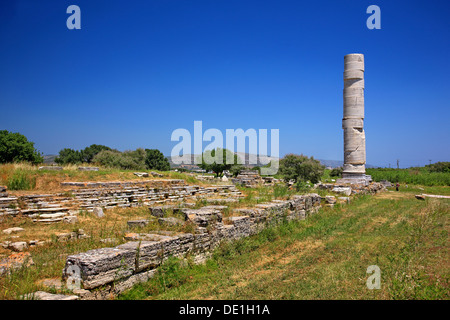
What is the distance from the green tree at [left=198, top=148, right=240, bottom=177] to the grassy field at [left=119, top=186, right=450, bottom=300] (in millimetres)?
38323

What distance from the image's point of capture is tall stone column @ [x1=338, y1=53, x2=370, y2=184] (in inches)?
821

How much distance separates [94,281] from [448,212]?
12.5 metres

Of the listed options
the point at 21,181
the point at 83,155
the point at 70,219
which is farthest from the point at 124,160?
the point at 70,219

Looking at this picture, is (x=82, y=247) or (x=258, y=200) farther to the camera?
(x=258, y=200)

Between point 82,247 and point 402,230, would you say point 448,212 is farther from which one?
point 82,247

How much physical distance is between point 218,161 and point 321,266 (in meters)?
42.2

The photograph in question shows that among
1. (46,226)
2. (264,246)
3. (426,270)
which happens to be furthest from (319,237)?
(46,226)

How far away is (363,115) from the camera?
21016 millimetres

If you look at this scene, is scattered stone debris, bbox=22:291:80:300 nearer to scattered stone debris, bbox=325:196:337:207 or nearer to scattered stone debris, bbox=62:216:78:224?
scattered stone debris, bbox=62:216:78:224

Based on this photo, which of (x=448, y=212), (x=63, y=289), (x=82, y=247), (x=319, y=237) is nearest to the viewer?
(x=63, y=289)

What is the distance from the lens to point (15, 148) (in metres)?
28.9

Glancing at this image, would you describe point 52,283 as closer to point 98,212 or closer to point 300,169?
point 98,212

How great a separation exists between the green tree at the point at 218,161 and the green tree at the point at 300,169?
12.6 meters
